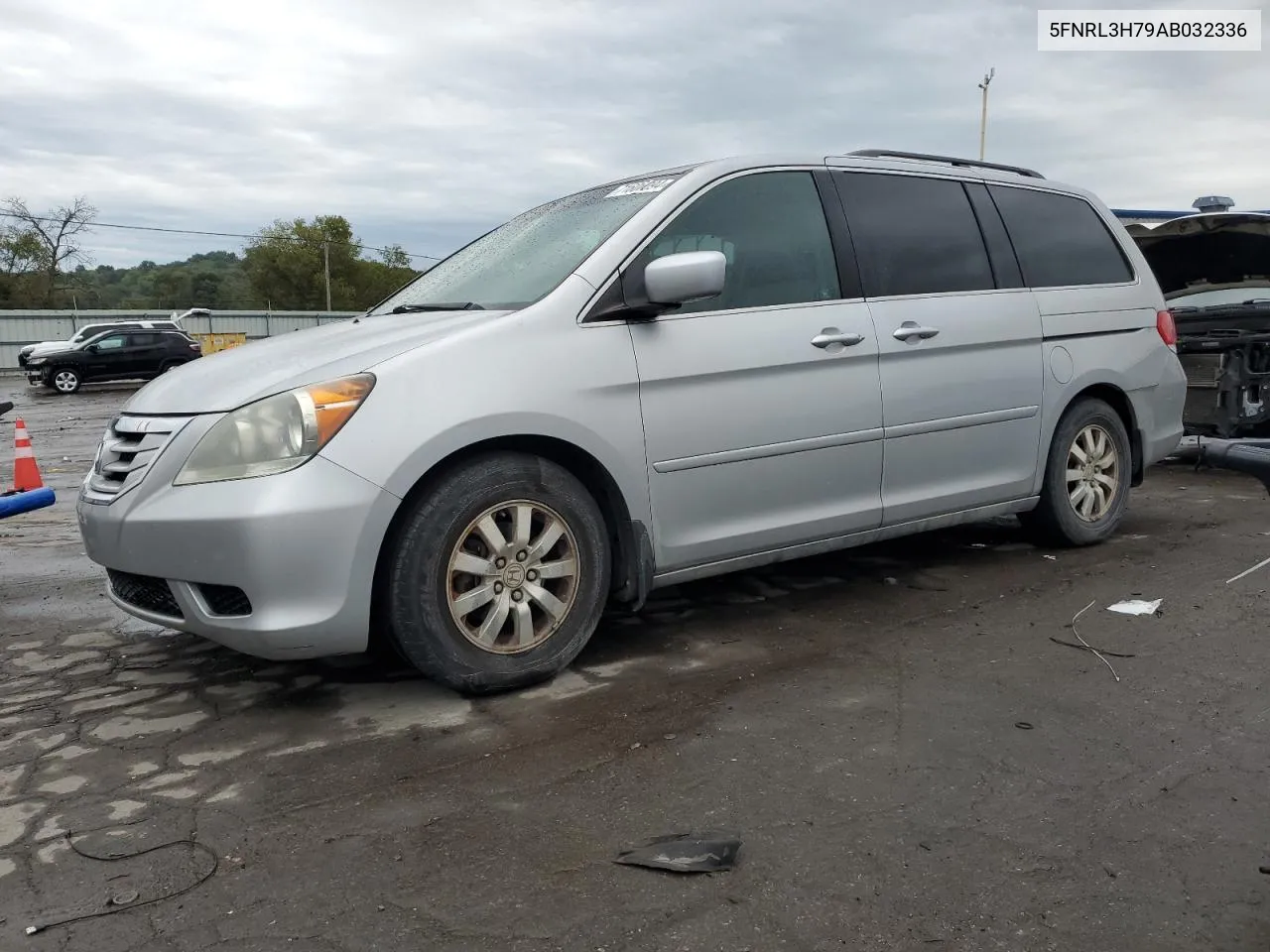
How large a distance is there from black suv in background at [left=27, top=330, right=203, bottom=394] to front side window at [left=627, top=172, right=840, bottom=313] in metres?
24.3

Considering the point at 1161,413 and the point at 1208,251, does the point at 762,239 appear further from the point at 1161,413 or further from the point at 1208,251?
the point at 1208,251

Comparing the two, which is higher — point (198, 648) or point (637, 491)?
point (637, 491)

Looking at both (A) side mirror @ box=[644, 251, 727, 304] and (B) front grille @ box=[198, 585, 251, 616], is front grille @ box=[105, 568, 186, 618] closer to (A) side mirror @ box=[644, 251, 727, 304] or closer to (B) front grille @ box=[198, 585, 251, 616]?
(B) front grille @ box=[198, 585, 251, 616]

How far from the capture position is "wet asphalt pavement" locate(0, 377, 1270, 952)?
2.23 m

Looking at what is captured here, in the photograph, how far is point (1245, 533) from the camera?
233 inches

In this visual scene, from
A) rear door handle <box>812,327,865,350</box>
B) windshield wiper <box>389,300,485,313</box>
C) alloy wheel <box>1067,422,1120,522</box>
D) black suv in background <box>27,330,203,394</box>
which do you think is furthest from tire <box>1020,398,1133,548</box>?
black suv in background <box>27,330,203,394</box>

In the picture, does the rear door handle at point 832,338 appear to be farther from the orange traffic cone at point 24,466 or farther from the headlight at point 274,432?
the orange traffic cone at point 24,466

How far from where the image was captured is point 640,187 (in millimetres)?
4281

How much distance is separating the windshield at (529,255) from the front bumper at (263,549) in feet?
3.37

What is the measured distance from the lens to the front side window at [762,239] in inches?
159

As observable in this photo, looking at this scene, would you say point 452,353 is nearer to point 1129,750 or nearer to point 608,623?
point 608,623

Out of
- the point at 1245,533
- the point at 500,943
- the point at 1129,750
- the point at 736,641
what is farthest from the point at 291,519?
the point at 1245,533

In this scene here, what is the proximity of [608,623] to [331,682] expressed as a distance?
115cm

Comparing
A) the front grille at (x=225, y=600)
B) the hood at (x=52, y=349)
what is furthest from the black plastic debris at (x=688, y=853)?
the hood at (x=52, y=349)
